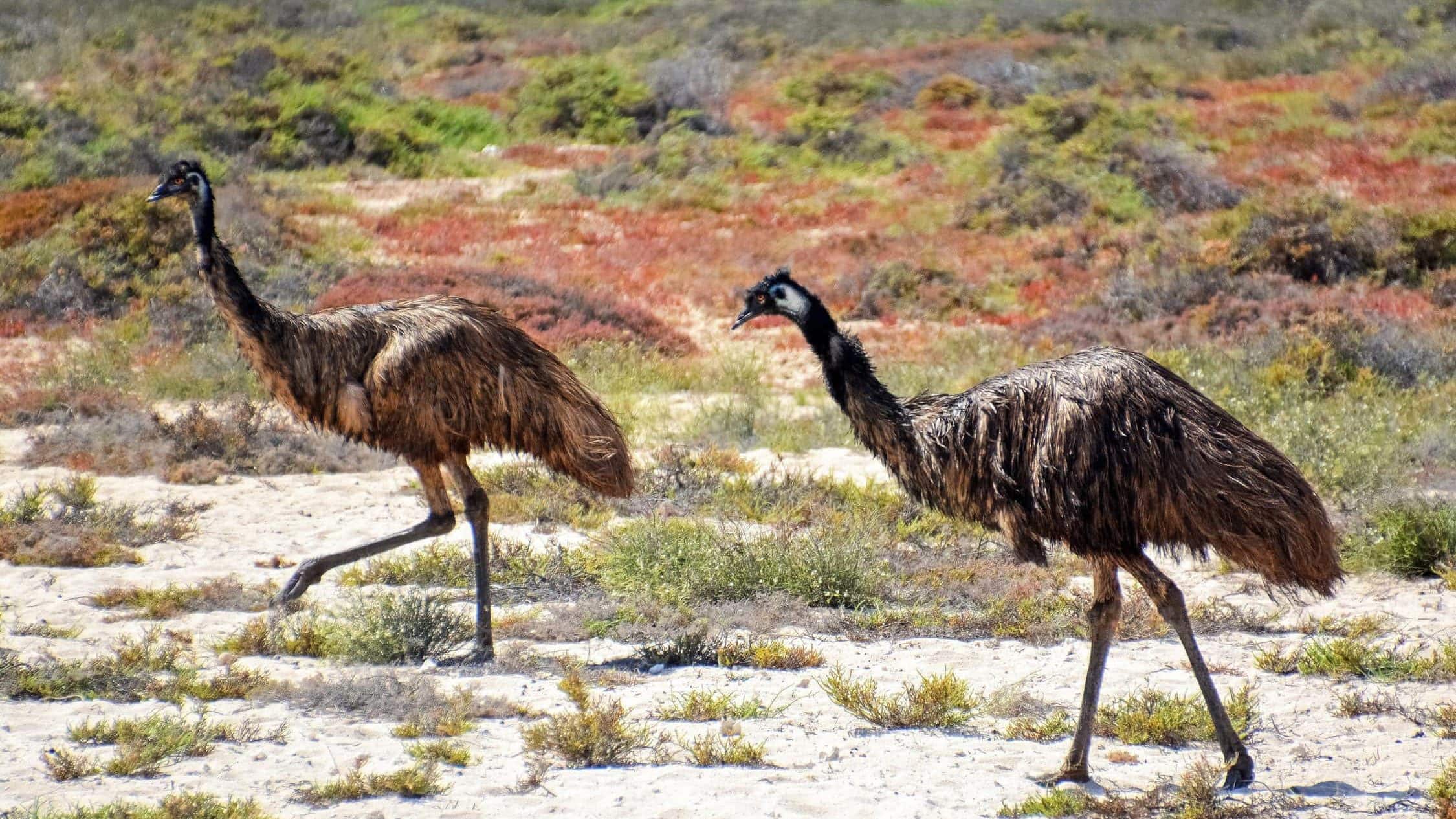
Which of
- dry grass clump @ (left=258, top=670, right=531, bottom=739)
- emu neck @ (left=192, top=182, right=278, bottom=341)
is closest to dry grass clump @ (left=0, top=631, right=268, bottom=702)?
dry grass clump @ (left=258, top=670, right=531, bottom=739)

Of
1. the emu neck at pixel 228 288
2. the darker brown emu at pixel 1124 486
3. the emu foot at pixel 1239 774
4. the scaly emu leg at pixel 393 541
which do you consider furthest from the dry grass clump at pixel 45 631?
the emu foot at pixel 1239 774

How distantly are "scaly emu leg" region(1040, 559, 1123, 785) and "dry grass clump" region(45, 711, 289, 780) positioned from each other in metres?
2.90

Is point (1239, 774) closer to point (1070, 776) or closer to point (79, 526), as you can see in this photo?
point (1070, 776)

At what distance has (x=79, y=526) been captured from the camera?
346 inches

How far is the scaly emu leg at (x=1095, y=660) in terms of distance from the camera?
16.9 ft

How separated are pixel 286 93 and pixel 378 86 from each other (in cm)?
305

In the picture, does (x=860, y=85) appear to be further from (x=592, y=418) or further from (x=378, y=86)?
(x=592, y=418)

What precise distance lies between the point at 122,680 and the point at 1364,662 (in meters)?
5.22

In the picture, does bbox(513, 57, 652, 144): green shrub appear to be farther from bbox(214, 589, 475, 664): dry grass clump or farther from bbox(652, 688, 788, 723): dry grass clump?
bbox(652, 688, 788, 723): dry grass clump

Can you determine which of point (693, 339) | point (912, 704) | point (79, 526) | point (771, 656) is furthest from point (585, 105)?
point (912, 704)

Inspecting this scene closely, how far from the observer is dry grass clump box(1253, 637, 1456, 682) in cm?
623

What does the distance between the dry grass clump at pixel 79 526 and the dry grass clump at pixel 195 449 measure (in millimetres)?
598

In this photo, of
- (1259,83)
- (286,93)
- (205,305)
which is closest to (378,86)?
(286,93)

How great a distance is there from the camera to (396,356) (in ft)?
22.6
